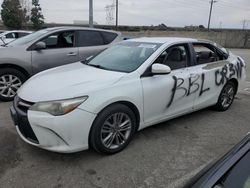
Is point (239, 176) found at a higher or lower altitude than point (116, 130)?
higher

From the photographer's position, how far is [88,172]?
2.95m

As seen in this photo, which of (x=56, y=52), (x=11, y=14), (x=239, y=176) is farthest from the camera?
(x=11, y=14)

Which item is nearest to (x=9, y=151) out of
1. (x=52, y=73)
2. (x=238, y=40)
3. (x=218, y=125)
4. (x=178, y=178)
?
(x=52, y=73)

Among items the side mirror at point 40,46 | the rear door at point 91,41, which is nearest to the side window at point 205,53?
the rear door at point 91,41

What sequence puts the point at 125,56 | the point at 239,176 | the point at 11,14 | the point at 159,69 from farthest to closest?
the point at 11,14 → the point at 125,56 → the point at 159,69 → the point at 239,176

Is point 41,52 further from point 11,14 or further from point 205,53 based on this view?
point 11,14

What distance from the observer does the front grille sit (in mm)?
2971

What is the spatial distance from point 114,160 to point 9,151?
4.60 ft

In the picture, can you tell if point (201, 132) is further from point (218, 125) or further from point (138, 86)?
point (138, 86)

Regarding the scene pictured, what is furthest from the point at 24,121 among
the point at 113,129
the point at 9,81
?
the point at 9,81

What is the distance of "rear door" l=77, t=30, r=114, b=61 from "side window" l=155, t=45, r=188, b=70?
271 centimetres

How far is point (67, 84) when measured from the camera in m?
3.17

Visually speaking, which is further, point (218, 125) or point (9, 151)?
point (218, 125)

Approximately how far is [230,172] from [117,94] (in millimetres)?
1883
